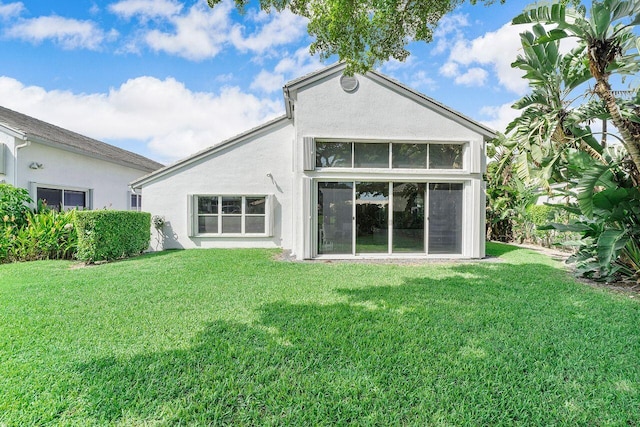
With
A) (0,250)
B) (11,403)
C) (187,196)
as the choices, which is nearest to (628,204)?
(11,403)

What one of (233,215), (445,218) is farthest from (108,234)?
(445,218)

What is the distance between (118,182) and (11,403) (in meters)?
17.2

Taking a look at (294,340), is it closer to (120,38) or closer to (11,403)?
(11,403)

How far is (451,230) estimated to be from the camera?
11227 millimetres

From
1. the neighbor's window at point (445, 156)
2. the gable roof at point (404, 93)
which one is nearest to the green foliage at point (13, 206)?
the gable roof at point (404, 93)

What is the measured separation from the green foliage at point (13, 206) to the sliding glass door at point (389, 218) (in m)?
11.2

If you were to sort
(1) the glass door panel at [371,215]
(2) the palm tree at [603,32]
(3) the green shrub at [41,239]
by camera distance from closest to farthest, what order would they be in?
1. (2) the palm tree at [603,32]
2. (3) the green shrub at [41,239]
3. (1) the glass door panel at [371,215]

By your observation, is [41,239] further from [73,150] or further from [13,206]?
[73,150]

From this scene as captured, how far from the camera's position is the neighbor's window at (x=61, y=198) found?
1286cm

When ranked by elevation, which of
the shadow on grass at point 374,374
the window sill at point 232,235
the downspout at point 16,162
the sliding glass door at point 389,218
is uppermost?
the downspout at point 16,162

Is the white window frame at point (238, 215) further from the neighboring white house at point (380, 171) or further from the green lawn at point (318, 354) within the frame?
the green lawn at point (318, 354)

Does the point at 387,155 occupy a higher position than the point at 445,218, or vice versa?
the point at 387,155

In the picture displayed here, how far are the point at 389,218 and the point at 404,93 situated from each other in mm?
4717

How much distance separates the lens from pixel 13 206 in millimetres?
10875
